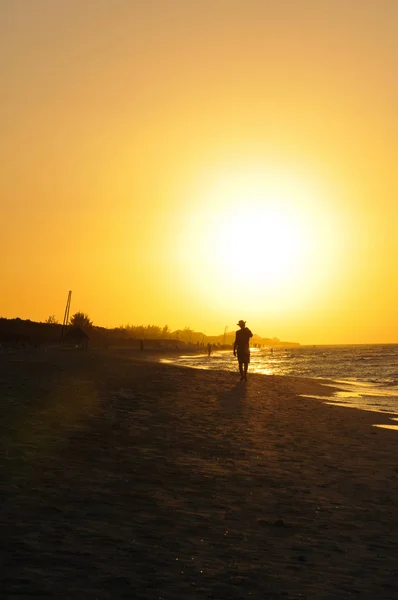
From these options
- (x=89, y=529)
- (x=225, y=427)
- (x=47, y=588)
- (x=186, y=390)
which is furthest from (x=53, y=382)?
(x=47, y=588)

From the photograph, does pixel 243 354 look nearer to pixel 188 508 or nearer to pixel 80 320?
pixel 188 508

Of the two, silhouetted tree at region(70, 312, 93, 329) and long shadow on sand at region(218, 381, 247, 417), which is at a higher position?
silhouetted tree at region(70, 312, 93, 329)

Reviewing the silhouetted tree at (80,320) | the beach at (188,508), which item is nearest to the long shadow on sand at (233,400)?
the beach at (188,508)

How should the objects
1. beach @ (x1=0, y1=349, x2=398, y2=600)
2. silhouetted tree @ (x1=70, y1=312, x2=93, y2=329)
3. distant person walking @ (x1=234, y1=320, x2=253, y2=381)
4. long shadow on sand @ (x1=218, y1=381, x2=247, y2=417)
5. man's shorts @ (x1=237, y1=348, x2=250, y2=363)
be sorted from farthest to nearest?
silhouetted tree @ (x1=70, y1=312, x2=93, y2=329), man's shorts @ (x1=237, y1=348, x2=250, y2=363), distant person walking @ (x1=234, y1=320, x2=253, y2=381), long shadow on sand @ (x1=218, y1=381, x2=247, y2=417), beach @ (x1=0, y1=349, x2=398, y2=600)

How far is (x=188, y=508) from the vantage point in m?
6.38

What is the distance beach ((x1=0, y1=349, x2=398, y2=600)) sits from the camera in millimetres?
4410

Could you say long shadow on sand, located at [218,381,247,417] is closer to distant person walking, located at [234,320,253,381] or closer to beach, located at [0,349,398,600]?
distant person walking, located at [234,320,253,381]

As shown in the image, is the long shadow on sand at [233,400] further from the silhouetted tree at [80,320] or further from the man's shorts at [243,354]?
the silhouetted tree at [80,320]

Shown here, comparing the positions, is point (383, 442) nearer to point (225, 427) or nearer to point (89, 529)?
point (225, 427)

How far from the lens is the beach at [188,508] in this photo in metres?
4.41

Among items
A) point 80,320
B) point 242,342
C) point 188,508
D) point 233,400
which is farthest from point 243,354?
point 80,320

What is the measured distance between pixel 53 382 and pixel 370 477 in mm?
12980

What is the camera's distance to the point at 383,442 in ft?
40.0

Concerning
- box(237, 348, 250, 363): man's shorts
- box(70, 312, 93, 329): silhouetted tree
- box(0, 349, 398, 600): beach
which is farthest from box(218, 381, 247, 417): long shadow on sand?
box(70, 312, 93, 329): silhouetted tree
